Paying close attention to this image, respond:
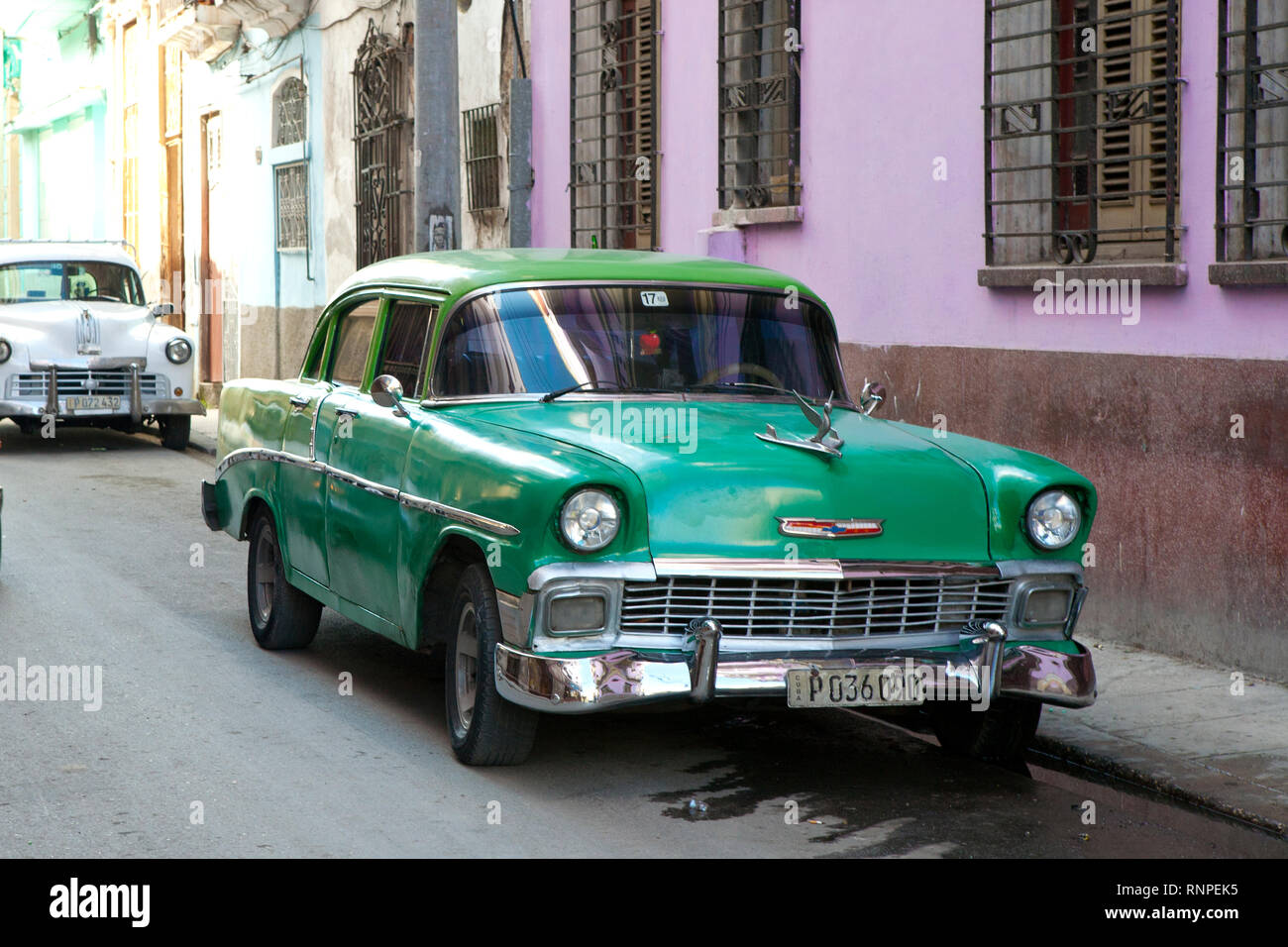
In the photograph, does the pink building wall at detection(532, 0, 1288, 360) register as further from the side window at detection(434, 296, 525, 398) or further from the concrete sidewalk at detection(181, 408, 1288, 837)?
the side window at detection(434, 296, 525, 398)

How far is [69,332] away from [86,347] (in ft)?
0.67

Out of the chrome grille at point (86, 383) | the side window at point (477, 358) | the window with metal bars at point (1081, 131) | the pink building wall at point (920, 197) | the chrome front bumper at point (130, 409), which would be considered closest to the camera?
the side window at point (477, 358)

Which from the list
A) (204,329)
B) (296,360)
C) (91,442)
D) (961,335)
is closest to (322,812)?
(961,335)

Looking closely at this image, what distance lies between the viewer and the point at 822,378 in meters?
6.75

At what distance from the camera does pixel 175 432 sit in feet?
57.7

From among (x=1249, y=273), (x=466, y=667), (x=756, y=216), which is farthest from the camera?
(x=756, y=216)

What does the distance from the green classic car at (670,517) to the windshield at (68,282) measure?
37.6 feet

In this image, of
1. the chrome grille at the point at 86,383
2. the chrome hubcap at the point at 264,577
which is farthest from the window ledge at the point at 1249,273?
the chrome grille at the point at 86,383

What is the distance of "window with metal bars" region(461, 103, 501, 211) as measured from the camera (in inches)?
615

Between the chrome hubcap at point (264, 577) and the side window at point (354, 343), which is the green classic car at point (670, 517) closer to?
the side window at point (354, 343)

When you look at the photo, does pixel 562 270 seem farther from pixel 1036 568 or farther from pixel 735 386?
pixel 1036 568

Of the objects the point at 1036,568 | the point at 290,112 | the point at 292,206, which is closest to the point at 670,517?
the point at 1036,568

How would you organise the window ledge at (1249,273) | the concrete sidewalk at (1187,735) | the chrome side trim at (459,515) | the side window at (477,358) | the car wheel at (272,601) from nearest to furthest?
the chrome side trim at (459,515), the concrete sidewalk at (1187,735), the side window at (477,358), the window ledge at (1249,273), the car wheel at (272,601)

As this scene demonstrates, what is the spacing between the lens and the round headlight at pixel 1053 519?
5656 mm
